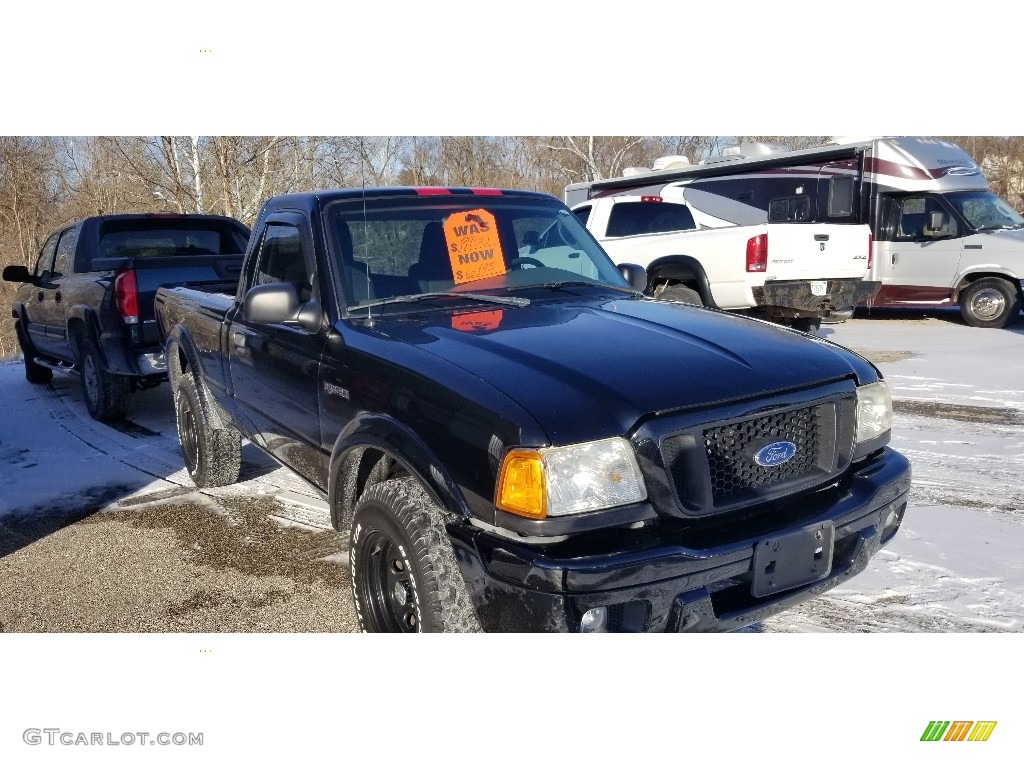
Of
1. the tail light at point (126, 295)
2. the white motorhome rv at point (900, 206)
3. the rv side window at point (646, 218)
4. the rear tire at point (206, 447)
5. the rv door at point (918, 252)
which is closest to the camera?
the rear tire at point (206, 447)

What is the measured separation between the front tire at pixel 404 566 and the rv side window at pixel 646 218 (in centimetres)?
821

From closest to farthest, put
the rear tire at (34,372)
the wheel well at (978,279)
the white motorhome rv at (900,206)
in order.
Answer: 1. the rear tire at (34,372)
2. the wheel well at (978,279)
3. the white motorhome rv at (900,206)

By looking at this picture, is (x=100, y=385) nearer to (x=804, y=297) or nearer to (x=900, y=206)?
(x=804, y=297)

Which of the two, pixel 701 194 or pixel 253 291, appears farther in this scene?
pixel 701 194

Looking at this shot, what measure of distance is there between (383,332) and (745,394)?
1.38 meters

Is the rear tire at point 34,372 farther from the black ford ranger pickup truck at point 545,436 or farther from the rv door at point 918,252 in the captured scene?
the rv door at point 918,252

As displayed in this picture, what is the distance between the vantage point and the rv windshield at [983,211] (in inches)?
411

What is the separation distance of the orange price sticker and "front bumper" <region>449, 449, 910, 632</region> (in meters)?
1.39

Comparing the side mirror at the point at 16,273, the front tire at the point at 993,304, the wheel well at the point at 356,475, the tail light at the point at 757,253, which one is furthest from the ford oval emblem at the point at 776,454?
the front tire at the point at 993,304

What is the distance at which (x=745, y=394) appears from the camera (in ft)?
7.84

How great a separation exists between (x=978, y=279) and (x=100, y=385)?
1111 centimetres

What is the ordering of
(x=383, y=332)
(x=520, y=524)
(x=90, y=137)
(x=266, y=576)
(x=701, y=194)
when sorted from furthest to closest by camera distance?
(x=701, y=194), (x=266, y=576), (x=90, y=137), (x=383, y=332), (x=520, y=524)
